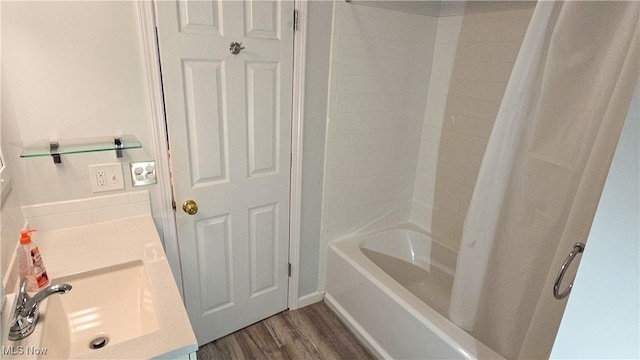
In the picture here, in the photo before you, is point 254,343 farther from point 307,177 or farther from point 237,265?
point 307,177

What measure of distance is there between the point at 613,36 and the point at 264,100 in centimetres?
132


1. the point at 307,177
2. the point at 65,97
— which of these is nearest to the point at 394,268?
the point at 307,177

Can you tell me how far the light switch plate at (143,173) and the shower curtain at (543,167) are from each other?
1366mm

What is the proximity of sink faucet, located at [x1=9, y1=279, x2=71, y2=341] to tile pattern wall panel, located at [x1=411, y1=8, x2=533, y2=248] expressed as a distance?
202 cm

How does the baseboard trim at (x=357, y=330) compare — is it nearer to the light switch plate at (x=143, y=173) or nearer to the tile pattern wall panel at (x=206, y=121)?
the tile pattern wall panel at (x=206, y=121)

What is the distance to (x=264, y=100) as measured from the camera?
1658mm

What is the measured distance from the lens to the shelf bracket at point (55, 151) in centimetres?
121

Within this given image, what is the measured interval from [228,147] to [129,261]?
2.20ft

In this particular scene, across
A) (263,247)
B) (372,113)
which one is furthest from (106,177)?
(372,113)

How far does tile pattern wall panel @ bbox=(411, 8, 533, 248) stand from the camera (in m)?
1.84

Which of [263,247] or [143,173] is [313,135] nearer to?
[263,247]

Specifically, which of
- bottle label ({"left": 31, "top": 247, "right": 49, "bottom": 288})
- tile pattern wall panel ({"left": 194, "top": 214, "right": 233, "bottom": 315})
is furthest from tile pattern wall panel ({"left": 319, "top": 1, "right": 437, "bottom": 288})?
bottle label ({"left": 31, "top": 247, "right": 49, "bottom": 288})

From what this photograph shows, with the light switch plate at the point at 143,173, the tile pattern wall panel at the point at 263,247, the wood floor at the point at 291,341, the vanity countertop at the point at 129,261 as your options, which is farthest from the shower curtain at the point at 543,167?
the light switch plate at the point at 143,173

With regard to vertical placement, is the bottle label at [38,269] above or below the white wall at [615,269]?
below
